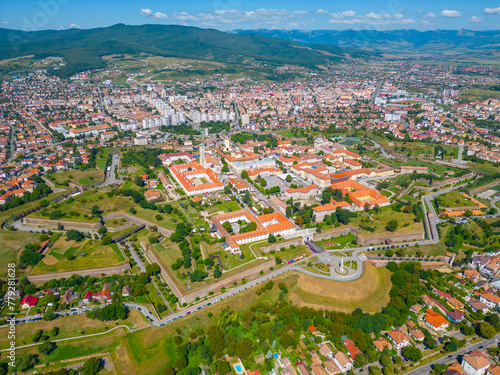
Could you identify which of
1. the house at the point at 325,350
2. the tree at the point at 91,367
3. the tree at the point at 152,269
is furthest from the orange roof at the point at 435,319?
the tree at the point at 91,367

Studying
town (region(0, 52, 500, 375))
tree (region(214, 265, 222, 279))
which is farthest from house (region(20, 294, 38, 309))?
tree (region(214, 265, 222, 279))

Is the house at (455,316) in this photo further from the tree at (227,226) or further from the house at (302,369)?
the tree at (227,226)

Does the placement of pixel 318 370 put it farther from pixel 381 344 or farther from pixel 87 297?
pixel 87 297

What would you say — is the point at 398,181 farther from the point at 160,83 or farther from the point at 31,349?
the point at 160,83

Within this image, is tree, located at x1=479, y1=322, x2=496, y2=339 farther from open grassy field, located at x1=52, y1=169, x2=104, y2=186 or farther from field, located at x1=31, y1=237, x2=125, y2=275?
open grassy field, located at x1=52, y1=169, x2=104, y2=186

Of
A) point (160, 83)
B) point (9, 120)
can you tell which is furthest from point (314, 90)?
point (9, 120)

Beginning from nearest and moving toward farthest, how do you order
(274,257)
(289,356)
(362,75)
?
(289,356), (274,257), (362,75)
